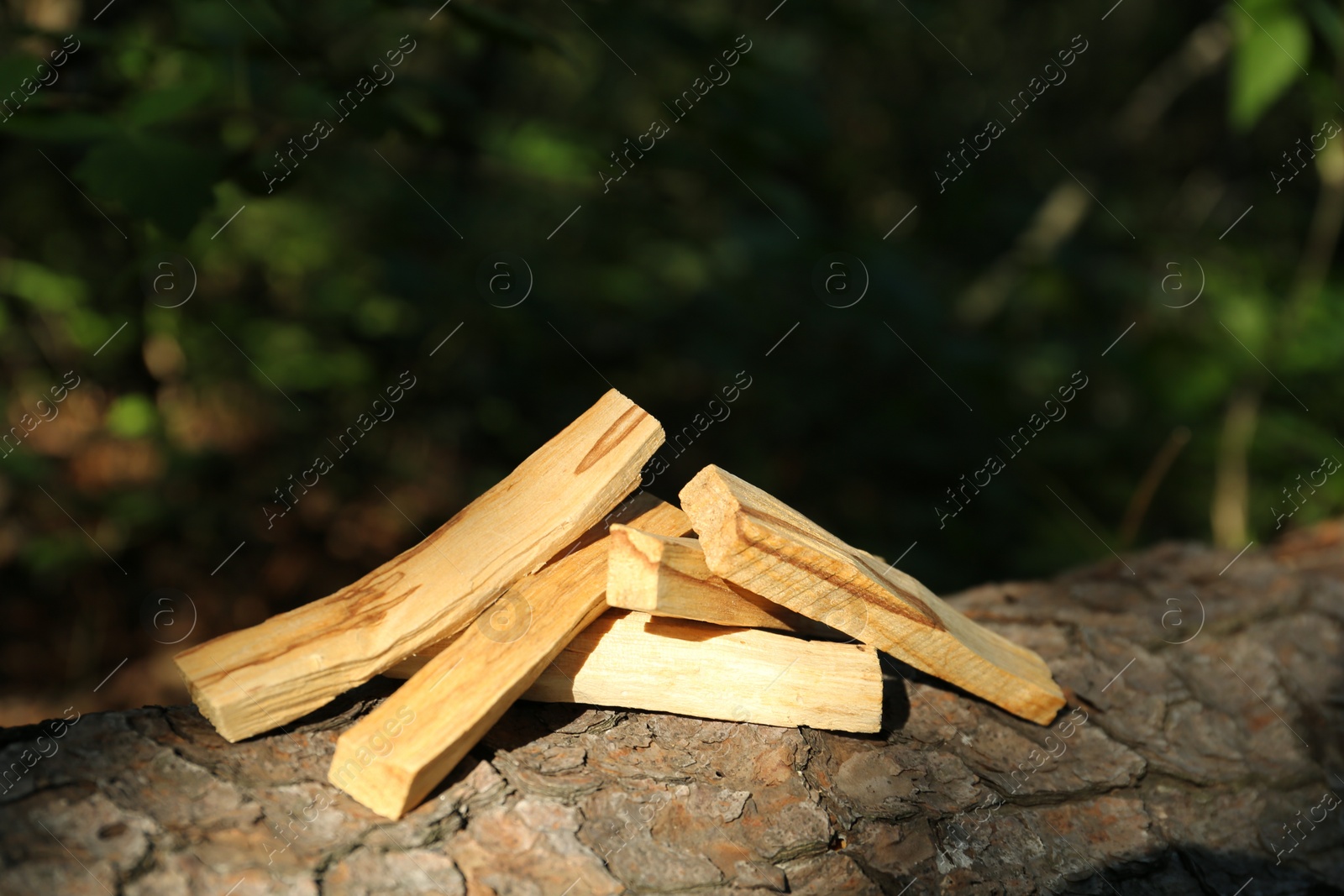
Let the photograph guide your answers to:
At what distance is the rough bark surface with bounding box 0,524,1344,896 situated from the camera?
1272mm

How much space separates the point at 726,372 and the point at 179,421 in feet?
8.79

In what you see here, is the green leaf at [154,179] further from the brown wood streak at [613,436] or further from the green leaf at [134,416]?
the green leaf at [134,416]

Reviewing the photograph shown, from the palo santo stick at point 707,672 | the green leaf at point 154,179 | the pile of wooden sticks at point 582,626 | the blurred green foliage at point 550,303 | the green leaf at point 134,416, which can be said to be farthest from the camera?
the green leaf at point 134,416

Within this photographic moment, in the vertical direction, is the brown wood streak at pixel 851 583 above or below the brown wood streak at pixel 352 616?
below

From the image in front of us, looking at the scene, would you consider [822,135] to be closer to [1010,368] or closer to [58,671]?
[1010,368]

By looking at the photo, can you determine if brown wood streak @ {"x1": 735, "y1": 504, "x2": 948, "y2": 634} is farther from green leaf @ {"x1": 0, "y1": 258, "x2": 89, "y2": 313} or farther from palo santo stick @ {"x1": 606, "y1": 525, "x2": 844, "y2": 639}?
green leaf @ {"x1": 0, "y1": 258, "x2": 89, "y2": 313}

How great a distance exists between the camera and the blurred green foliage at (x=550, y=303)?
2666 millimetres

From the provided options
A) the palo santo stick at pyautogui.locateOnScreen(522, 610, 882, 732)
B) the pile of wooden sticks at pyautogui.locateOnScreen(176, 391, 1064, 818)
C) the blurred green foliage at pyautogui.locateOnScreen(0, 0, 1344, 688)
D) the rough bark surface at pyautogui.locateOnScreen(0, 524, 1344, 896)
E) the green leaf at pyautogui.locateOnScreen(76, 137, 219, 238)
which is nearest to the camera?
the rough bark surface at pyautogui.locateOnScreen(0, 524, 1344, 896)

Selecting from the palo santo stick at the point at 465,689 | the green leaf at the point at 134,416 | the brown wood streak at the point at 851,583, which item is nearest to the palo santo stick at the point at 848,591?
Answer: the brown wood streak at the point at 851,583

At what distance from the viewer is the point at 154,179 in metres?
1.90

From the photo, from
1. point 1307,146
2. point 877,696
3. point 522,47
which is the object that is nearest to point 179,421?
point 522,47

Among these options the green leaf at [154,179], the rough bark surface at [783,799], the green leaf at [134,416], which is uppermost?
the green leaf at [134,416]

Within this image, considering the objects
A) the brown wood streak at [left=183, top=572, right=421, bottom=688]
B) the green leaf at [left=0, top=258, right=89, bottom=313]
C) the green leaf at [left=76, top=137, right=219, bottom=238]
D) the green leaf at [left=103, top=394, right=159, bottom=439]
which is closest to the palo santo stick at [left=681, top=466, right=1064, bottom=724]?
the brown wood streak at [left=183, top=572, right=421, bottom=688]

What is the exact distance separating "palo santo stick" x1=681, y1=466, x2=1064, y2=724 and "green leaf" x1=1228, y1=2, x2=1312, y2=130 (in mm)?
2164
